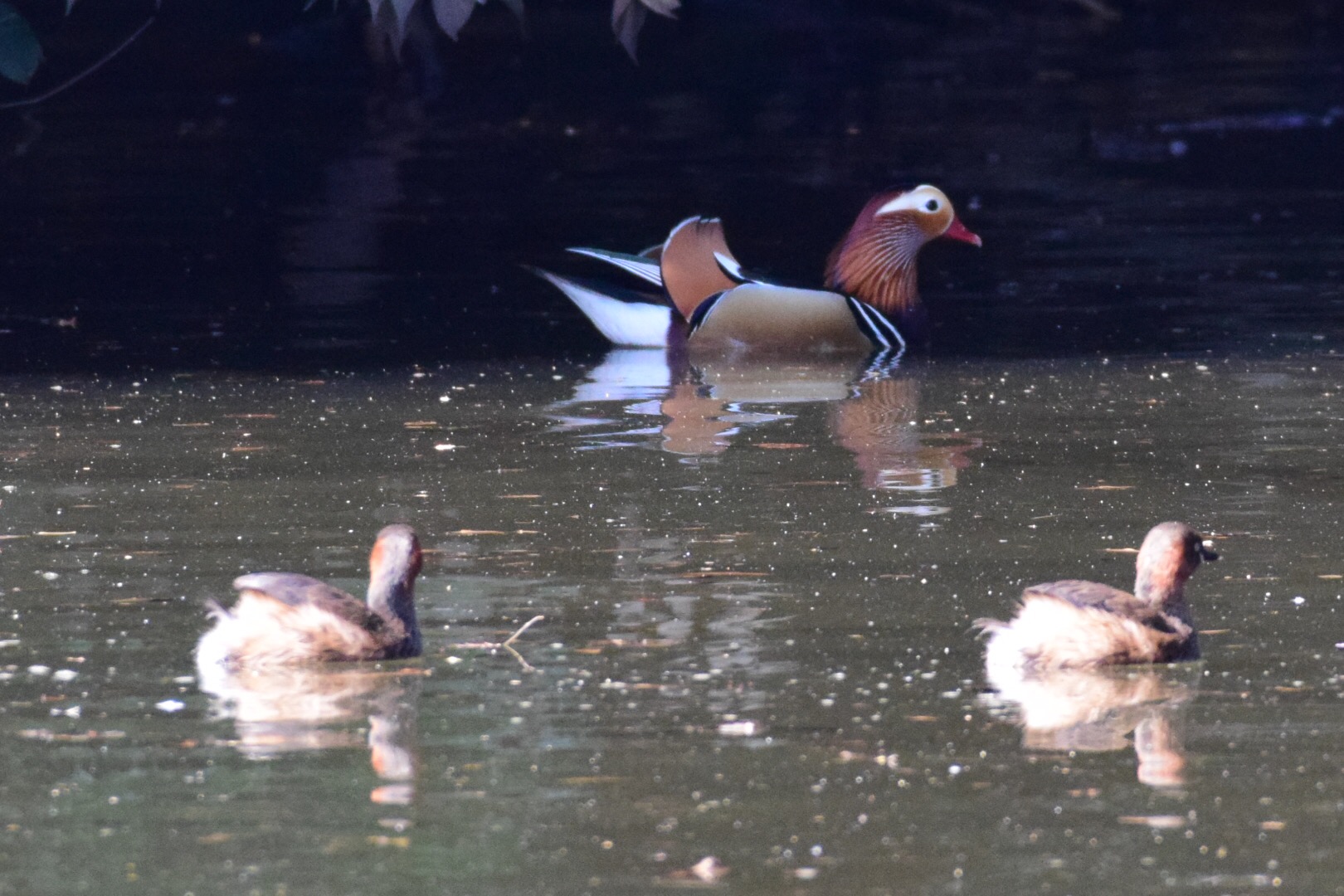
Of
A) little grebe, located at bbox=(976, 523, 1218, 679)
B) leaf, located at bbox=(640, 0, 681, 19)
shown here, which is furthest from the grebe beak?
little grebe, located at bbox=(976, 523, 1218, 679)

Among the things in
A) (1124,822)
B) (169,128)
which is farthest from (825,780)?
(169,128)

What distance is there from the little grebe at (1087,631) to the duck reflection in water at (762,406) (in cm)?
260

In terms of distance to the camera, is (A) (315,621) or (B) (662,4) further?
(B) (662,4)

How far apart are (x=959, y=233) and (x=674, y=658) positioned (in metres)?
8.25

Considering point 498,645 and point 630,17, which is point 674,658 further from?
point 630,17

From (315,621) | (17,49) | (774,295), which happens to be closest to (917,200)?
(774,295)

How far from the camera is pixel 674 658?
712 cm

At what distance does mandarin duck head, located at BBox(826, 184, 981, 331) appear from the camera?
1434 cm

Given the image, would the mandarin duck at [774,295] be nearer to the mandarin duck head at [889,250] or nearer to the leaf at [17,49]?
the mandarin duck head at [889,250]

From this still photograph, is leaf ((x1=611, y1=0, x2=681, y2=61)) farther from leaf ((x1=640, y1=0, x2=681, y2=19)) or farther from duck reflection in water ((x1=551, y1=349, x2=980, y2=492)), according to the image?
duck reflection in water ((x1=551, y1=349, x2=980, y2=492))

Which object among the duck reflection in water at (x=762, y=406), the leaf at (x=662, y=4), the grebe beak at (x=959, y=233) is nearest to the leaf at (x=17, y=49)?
the duck reflection in water at (x=762, y=406)

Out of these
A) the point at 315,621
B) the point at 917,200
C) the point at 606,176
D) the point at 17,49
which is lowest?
the point at 606,176

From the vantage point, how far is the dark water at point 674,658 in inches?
219

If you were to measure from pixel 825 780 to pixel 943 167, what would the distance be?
17.5 meters
